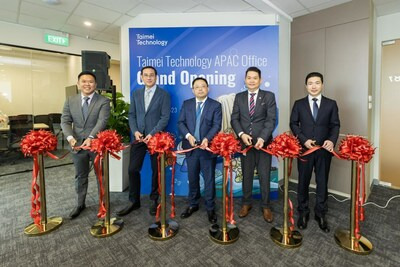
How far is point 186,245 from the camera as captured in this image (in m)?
2.24

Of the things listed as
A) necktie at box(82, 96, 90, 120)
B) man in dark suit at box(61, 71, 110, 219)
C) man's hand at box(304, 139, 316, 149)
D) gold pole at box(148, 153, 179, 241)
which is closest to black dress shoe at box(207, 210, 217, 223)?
gold pole at box(148, 153, 179, 241)

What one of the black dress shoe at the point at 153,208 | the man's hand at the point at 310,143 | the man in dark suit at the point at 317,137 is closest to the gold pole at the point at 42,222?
the black dress shoe at the point at 153,208

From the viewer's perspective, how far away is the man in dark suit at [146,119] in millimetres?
2914

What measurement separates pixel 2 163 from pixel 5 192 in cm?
196

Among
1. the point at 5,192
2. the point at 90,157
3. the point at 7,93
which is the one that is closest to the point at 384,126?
the point at 90,157

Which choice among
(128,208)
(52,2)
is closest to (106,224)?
(128,208)

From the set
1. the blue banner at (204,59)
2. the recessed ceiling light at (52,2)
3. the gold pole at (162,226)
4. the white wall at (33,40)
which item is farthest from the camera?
the white wall at (33,40)

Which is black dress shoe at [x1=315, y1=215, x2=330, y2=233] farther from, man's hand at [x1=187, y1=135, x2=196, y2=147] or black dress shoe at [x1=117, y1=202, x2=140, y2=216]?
black dress shoe at [x1=117, y1=202, x2=140, y2=216]

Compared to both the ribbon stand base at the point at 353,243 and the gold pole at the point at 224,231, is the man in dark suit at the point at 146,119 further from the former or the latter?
the ribbon stand base at the point at 353,243

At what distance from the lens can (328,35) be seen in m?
3.62

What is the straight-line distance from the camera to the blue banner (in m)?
3.28

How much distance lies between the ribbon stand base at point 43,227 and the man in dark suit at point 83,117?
187 millimetres

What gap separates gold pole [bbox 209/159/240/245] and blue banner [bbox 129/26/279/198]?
990 mm

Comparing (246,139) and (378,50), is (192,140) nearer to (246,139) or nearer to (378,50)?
(246,139)
